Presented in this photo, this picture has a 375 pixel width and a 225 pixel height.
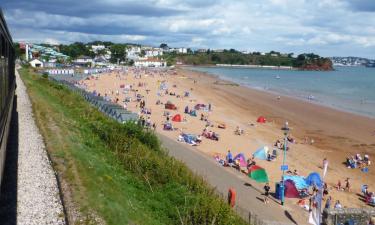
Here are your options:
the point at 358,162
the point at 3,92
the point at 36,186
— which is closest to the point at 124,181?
the point at 36,186

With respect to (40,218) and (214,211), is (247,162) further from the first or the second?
(40,218)

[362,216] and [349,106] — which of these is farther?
[349,106]

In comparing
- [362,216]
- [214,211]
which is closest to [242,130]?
[362,216]

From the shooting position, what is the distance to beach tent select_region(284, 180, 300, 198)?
61.9 ft

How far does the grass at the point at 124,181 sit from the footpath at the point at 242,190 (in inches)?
77.9

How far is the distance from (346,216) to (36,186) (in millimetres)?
10033

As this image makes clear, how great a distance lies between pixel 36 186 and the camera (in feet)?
32.7

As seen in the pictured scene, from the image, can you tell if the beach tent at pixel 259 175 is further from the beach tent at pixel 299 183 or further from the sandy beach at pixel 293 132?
the beach tent at pixel 299 183

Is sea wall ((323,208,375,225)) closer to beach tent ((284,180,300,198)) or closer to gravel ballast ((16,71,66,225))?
beach tent ((284,180,300,198))

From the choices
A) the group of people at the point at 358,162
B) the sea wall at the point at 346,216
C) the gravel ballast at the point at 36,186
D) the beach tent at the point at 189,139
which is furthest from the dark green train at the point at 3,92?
the group of people at the point at 358,162

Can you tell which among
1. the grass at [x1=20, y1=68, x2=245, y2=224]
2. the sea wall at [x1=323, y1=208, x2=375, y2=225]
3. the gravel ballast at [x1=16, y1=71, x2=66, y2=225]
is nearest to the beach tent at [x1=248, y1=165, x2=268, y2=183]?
the grass at [x1=20, y1=68, x2=245, y2=224]

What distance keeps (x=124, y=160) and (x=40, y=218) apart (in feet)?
26.2

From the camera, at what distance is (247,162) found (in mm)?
23812

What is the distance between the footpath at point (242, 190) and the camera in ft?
52.3
